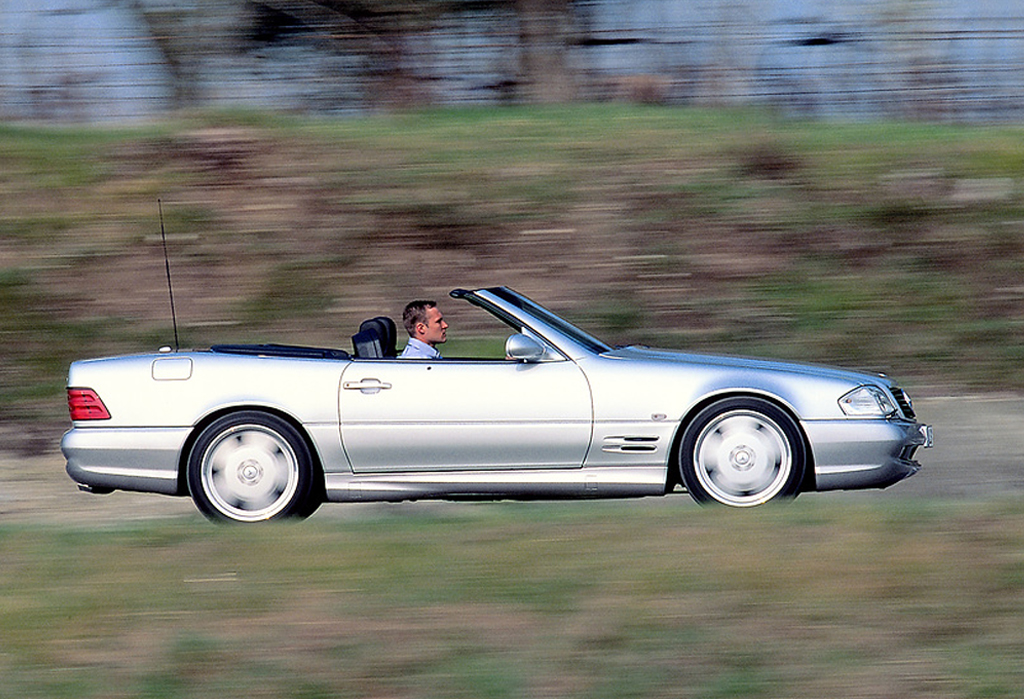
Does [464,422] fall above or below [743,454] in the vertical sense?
above

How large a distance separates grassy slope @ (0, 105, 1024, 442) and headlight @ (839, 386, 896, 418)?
4.66m

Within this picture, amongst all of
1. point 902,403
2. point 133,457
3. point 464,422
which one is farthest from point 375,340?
point 902,403

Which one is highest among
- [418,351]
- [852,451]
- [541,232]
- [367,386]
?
[541,232]

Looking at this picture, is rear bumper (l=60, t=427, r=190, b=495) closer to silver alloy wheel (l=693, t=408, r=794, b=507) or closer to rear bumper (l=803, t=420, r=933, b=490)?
silver alloy wheel (l=693, t=408, r=794, b=507)

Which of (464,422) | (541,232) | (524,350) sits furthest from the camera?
(541,232)

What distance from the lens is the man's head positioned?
7.67 metres

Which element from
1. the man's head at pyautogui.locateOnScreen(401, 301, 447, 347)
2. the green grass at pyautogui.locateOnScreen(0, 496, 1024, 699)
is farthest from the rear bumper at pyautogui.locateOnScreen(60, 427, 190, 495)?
the man's head at pyautogui.locateOnScreen(401, 301, 447, 347)

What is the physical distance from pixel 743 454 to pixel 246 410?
2549 mm

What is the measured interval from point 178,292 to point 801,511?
26.3 ft

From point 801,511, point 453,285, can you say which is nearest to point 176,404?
point 801,511

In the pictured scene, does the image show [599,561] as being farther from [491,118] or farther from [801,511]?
[491,118]

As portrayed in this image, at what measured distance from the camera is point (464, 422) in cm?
716

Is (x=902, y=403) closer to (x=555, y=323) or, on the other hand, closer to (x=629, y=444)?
(x=629, y=444)

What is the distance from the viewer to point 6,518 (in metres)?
8.39
